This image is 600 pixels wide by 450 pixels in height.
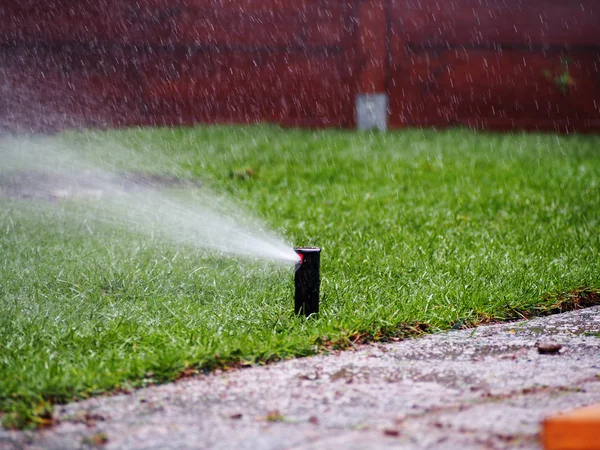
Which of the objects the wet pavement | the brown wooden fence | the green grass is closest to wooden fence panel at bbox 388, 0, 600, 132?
the brown wooden fence

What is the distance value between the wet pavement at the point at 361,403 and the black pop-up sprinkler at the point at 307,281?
371 millimetres

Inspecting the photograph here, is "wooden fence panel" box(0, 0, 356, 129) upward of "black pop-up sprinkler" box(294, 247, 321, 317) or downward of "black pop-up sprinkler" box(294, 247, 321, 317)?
upward

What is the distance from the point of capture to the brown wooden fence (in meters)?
11.3

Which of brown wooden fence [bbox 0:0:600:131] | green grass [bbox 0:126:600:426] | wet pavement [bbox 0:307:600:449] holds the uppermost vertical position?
brown wooden fence [bbox 0:0:600:131]

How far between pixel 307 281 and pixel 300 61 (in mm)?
8974

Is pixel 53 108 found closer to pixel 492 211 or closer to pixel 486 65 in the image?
pixel 486 65

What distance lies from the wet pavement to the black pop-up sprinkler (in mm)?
371

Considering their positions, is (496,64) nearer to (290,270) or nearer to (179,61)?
(179,61)

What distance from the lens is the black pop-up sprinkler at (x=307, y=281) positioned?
3.31 m

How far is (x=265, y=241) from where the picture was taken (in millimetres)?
4590

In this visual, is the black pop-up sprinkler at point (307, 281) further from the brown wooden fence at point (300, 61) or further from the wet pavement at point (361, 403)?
the brown wooden fence at point (300, 61)

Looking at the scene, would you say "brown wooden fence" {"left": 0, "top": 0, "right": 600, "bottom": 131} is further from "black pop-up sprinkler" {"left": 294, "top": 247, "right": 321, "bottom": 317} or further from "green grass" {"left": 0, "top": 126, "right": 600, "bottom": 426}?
"black pop-up sprinkler" {"left": 294, "top": 247, "right": 321, "bottom": 317}

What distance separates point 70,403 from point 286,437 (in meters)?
0.69

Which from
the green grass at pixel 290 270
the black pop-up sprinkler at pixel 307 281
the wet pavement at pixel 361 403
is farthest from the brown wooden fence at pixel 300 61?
the wet pavement at pixel 361 403
